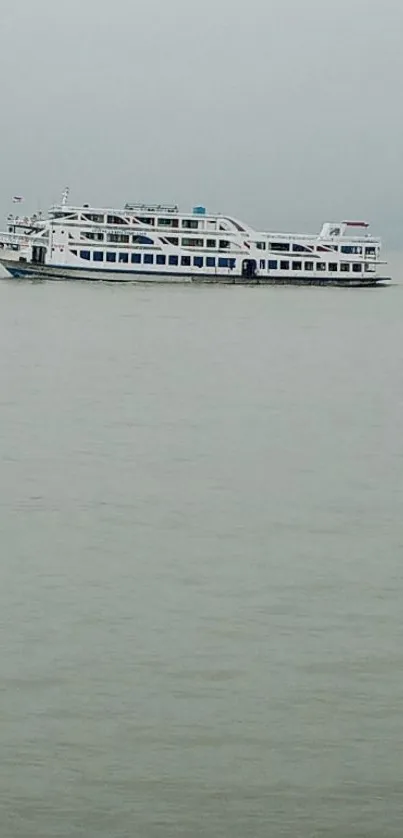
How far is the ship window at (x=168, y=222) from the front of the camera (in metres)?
61.9

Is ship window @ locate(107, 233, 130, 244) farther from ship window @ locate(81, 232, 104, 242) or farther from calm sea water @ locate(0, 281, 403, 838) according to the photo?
calm sea water @ locate(0, 281, 403, 838)

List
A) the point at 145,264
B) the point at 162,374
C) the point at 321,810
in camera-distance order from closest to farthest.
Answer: the point at 321,810 < the point at 162,374 < the point at 145,264

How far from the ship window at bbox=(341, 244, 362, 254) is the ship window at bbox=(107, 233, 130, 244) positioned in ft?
29.0

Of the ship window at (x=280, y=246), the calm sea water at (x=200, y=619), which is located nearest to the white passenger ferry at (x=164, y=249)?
the ship window at (x=280, y=246)

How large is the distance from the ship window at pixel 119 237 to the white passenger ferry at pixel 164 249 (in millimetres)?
38

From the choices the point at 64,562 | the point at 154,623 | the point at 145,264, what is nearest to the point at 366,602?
the point at 154,623

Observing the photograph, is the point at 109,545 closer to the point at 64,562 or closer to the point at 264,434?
the point at 64,562

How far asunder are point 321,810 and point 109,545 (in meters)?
5.57

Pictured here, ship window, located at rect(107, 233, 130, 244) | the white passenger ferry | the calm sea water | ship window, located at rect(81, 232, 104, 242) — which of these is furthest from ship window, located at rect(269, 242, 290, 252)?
the calm sea water

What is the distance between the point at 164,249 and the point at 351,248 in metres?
7.85

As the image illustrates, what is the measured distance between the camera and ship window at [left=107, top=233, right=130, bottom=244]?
61.2 m

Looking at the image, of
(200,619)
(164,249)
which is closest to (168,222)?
(164,249)

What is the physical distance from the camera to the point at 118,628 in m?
10.8

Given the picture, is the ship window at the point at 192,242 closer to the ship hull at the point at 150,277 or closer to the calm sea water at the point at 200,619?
the ship hull at the point at 150,277
